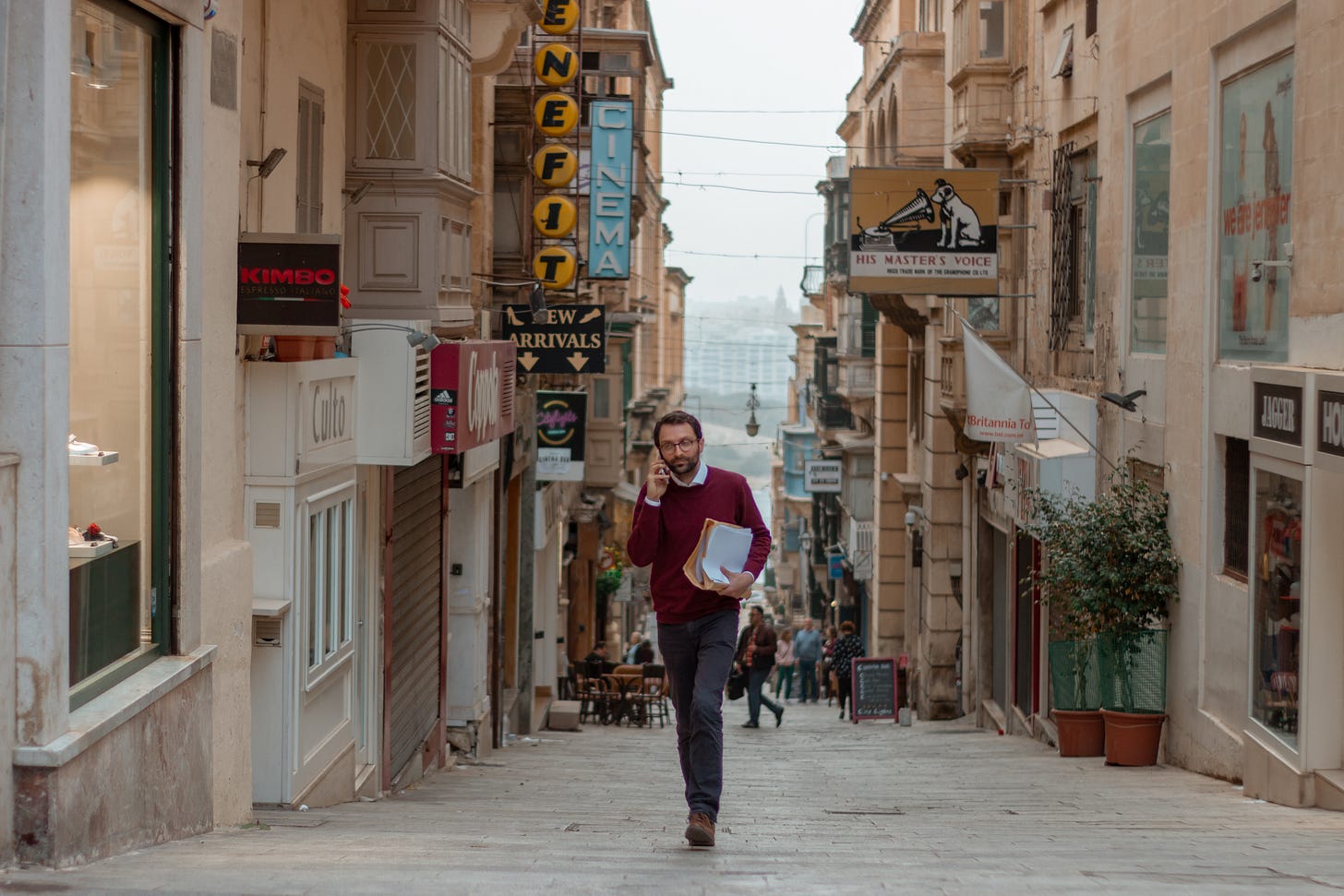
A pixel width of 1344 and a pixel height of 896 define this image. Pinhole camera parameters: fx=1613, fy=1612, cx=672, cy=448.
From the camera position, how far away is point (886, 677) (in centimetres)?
2495

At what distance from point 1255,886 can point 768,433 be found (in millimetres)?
185775

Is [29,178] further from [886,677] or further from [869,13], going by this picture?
[869,13]

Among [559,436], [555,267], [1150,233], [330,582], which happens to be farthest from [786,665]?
[330,582]

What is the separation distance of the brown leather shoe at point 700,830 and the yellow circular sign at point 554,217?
13530 millimetres

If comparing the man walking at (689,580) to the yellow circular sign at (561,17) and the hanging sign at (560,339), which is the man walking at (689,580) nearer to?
the hanging sign at (560,339)

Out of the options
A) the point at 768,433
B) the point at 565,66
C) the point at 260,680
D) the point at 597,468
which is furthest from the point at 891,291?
the point at 768,433

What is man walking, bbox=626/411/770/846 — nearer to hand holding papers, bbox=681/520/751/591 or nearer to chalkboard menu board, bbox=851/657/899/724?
hand holding papers, bbox=681/520/751/591

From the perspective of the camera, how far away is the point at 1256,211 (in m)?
11.1

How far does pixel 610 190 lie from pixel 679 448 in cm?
1661

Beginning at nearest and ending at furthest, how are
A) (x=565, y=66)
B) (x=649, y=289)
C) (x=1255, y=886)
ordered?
(x=1255, y=886)
(x=565, y=66)
(x=649, y=289)

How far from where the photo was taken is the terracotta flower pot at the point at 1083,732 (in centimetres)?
1406

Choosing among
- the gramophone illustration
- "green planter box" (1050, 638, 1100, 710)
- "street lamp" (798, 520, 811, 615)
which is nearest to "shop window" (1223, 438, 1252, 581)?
"green planter box" (1050, 638, 1100, 710)

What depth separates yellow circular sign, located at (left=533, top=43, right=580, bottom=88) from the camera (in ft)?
63.6

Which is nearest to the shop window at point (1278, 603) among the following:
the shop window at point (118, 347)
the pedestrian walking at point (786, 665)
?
the shop window at point (118, 347)
